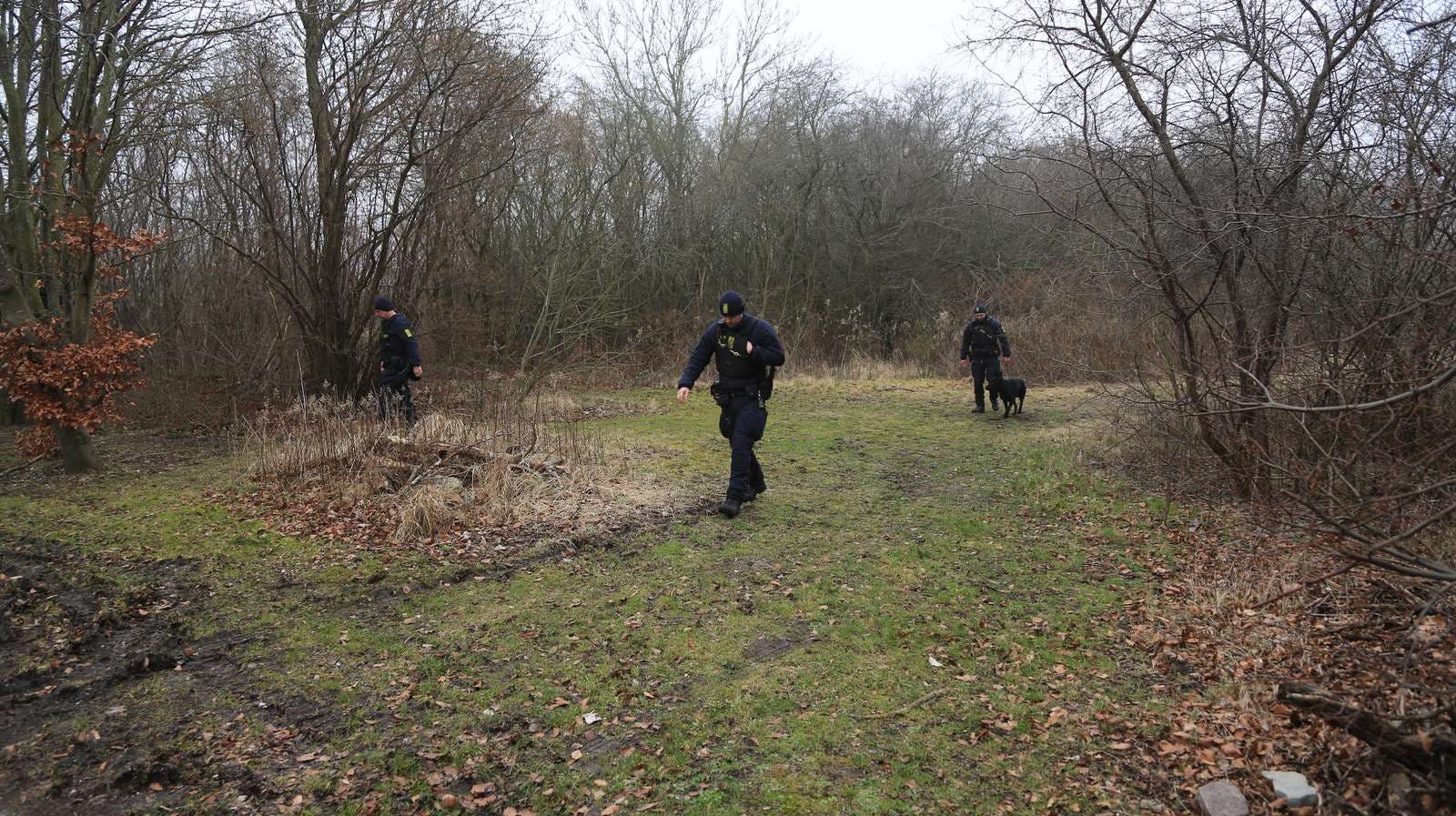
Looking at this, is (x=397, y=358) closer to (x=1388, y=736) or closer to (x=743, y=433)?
(x=743, y=433)

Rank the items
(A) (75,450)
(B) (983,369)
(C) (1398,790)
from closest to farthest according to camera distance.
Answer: (C) (1398,790)
(A) (75,450)
(B) (983,369)

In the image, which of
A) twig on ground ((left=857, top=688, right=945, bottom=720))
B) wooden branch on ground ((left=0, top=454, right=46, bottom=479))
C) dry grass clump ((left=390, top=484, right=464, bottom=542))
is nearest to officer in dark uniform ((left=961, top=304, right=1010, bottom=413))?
dry grass clump ((left=390, top=484, right=464, bottom=542))

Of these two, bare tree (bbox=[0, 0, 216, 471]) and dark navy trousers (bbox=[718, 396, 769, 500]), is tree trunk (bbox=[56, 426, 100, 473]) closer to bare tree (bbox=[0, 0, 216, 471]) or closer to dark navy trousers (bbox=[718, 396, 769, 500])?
bare tree (bbox=[0, 0, 216, 471])

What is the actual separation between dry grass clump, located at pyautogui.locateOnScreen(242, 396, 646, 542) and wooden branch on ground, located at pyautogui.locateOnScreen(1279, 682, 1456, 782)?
535 cm

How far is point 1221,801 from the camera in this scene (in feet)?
10.8

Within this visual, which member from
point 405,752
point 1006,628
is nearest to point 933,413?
point 1006,628

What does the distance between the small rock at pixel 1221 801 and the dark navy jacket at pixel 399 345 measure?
31.0ft

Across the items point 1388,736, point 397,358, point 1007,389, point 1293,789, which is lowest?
point 1293,789

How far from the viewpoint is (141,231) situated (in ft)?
28.2

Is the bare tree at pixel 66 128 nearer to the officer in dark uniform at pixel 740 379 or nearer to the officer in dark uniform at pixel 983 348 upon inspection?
the officer in dark uniform at pixel 740 379

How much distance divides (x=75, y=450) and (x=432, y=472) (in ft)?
14.3

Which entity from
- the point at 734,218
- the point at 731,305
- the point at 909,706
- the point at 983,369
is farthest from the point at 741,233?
the point at 909,706

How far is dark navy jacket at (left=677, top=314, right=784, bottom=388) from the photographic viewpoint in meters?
7.55

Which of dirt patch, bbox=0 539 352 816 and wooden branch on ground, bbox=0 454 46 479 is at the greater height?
wooden branch on ground, bbox=0 454 46 479
